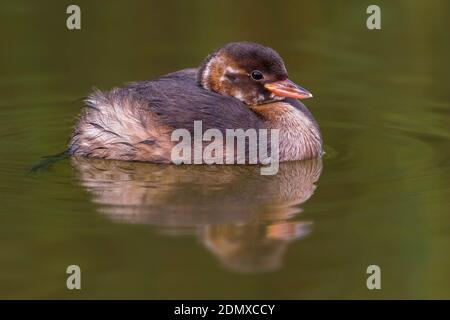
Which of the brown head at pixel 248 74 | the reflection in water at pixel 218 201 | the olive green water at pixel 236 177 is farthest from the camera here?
the brown head at pixel 248 74

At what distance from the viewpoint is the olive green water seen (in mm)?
6250

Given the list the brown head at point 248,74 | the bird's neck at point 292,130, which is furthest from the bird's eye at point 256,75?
the bird's neck at point 292,130

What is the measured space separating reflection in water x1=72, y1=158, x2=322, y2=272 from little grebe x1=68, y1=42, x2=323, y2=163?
14 cm

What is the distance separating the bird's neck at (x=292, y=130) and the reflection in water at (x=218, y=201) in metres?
0.10

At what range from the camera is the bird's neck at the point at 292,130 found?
339 inches

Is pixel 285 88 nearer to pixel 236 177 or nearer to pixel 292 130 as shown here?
pixel 292 130

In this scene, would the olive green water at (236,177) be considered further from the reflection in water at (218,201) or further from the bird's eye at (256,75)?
the bird's eye at (256,75)

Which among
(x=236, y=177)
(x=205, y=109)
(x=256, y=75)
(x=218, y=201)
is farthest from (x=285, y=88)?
(x=218, y=201)

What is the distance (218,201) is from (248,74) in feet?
5.15

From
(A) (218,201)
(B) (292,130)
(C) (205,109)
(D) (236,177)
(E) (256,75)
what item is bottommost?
(A) (218,201)

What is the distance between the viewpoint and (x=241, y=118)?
8359mm

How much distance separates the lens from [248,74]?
8648mm

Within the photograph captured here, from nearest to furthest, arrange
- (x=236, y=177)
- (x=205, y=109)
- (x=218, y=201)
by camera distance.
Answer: (x=218, y=201), (x=236, y=177), (x=205, y=109)

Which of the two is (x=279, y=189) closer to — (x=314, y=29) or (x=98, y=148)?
(x=98, y=148)
